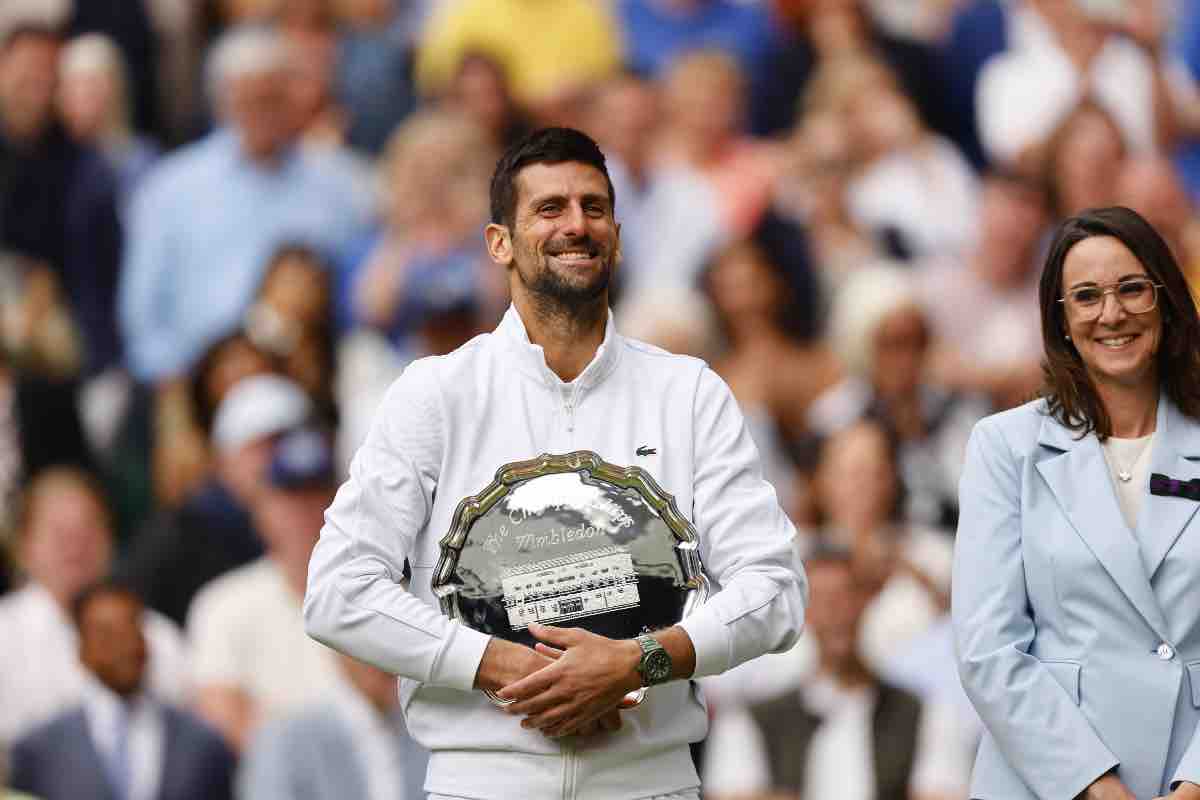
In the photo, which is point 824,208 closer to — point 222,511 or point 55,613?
point 222,511

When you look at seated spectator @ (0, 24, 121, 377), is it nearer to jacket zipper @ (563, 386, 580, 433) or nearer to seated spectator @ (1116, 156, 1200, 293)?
seated spectator @ (1116, 156, 1200, 293)

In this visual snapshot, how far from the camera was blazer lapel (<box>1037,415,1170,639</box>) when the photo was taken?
312 centimetres

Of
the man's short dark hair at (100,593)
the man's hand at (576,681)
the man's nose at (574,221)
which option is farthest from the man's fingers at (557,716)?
the man's short dark hair at (100,593)

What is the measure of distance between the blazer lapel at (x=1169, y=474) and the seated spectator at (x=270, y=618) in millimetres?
5061

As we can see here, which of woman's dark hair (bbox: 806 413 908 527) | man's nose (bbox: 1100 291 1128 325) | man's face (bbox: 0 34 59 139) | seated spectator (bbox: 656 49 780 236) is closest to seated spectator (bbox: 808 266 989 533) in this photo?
woman's dark hair (bbox: 806 413 908 527)

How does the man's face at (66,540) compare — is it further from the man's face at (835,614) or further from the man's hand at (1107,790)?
the man's hand at (1107,790)

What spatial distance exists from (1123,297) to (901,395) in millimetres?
4600

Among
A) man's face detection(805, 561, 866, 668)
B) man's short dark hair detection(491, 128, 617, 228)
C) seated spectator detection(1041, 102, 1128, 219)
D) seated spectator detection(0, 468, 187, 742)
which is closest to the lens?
man's short dark hair detection(491, 128, 617, 228)

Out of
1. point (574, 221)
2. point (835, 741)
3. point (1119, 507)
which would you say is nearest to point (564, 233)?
point (574, 221)

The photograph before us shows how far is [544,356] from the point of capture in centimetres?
331

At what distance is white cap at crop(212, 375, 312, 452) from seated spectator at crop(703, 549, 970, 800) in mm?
2339

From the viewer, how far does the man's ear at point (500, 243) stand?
336 cm

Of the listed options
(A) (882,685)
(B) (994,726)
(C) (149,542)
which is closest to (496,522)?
(B) (994,726)

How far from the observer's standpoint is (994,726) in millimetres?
3166
